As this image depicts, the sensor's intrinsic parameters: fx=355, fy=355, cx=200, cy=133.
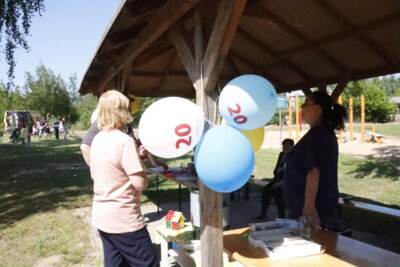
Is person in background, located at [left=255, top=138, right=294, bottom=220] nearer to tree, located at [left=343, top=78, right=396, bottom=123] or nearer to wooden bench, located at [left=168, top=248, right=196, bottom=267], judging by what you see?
wooden bench, located at [left=168, top=248, right=196, bottom=267]

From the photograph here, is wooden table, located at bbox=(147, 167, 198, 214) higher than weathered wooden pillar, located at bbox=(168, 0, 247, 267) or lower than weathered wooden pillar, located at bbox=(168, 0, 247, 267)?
lower

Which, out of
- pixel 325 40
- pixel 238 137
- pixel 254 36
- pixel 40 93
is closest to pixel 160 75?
pixel 254 36

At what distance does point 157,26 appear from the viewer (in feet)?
11.2

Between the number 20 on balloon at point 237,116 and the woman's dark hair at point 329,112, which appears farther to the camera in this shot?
the woman's dark hair at point 329,112

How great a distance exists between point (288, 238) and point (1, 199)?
25.0ft

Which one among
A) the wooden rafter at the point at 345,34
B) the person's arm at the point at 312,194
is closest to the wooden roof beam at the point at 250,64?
the wooden rafter at the point at 345,34

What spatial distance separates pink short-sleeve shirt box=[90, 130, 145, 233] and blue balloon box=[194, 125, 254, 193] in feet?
1.62

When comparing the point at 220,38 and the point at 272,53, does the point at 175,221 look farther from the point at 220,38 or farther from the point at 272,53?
the point at 272,53

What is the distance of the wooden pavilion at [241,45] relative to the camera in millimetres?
2666

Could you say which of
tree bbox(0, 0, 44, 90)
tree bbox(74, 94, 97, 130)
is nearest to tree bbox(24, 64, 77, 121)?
tree bbox(74, 94, 97, 130)

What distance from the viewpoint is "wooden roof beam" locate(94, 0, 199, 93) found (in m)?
2.95

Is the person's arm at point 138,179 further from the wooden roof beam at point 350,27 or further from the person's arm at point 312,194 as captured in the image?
the wooden roof beam at point 350,27

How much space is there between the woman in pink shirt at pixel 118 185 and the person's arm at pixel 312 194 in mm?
1273

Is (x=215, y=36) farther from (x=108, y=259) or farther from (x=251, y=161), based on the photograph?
(x=108, y=259)
